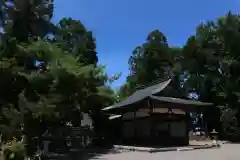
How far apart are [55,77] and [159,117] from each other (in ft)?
31.4

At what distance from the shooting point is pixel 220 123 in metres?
37.9

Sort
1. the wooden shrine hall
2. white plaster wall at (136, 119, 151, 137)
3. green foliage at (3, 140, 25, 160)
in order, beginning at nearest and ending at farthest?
green foliage at (3, 140, 25, 160)
the wooden shrine hall
white plaster wall at (136, 119, 151, 137)

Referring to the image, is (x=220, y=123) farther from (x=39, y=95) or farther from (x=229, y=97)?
(x=39, y=95)

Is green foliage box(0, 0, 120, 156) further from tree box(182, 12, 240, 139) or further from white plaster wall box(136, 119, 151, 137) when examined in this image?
tree box(182, 12, 240, 139)

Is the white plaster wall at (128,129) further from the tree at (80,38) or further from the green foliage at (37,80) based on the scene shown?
the tree at (80,38)

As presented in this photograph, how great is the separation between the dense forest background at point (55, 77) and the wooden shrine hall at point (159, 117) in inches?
102

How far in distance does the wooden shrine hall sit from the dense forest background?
259cm

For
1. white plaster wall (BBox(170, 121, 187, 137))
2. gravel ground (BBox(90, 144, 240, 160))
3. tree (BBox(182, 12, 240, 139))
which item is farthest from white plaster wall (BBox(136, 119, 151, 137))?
tree (BBox(182, 12, 240, 139))

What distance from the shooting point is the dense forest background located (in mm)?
18984

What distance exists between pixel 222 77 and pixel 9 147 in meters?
30.6

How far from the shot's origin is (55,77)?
61.5 feet

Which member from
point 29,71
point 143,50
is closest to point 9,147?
point 29,71

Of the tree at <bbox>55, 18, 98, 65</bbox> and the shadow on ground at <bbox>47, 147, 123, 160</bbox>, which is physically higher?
the tree at <bbox>55, 18, 98, 65</bbox>

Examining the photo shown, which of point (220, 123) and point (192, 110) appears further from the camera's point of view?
point (220, 123)
